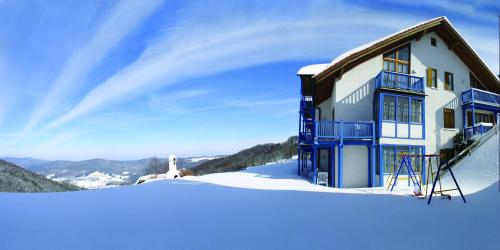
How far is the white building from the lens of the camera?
1633 centimetres

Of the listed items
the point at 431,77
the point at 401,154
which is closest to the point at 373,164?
the point at 401,154

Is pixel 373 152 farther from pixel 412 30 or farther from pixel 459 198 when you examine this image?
pixel 412 30

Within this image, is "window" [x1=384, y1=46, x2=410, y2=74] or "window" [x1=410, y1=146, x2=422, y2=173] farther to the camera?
"window" [x1=384, y1=46, x2=410, y2=74]

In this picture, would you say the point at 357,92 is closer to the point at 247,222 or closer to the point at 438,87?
the point at 438,87

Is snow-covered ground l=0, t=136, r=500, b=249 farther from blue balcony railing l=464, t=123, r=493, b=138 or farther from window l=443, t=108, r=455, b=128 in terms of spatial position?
blue balcony railing l=464, t=123, r=493, b=138

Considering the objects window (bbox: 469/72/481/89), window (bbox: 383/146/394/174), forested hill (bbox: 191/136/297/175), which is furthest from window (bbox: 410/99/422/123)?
forested hill (bbox: 191/136/297/175)

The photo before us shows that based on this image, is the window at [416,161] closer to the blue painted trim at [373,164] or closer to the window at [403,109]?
the window at [403,109]

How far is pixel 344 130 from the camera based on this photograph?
16.1m

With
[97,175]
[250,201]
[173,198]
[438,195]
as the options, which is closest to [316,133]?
[438,195]

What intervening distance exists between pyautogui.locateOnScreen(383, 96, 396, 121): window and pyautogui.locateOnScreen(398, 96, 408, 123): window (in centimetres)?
42

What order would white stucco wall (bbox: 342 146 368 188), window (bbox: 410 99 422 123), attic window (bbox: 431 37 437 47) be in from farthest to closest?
attic window (bbox: 431 37 437 47) < window (bbox: 410 99 422 123) < white stucco wall (bbox: 342 146 368 188)

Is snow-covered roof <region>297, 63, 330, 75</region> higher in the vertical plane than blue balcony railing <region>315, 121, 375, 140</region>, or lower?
higher

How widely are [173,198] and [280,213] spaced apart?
13.8ft

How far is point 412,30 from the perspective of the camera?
1784cm
